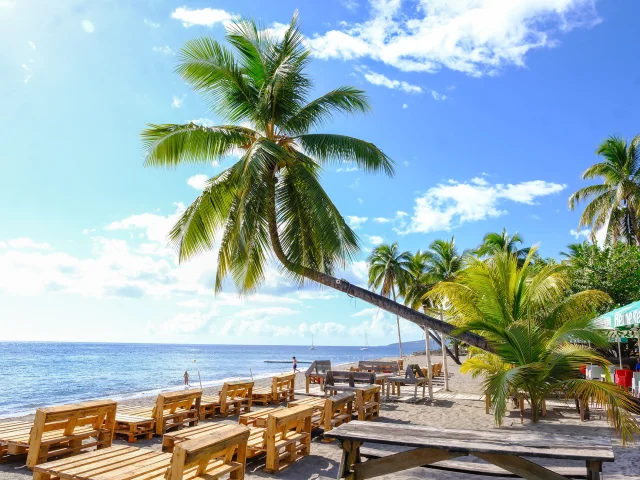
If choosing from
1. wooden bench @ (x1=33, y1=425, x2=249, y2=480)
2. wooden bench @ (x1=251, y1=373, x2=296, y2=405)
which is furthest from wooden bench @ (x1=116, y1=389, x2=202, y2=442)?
wooden bench @ (x1=251, y1=373, x2=296, y2=405)

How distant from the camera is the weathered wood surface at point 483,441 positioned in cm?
372

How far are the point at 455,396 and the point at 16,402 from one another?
26.2 m

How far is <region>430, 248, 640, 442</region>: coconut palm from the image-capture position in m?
8.20

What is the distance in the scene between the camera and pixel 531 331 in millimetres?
9242

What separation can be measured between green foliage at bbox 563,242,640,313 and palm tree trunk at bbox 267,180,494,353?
13278 millimetres

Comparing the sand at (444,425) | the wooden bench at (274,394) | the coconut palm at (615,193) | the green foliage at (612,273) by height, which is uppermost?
the coconut palm at (615,193)

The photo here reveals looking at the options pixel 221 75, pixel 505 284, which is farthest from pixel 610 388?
pixel 221 75

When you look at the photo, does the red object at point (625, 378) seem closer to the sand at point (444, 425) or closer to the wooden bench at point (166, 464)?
the sand at point (444, 425)

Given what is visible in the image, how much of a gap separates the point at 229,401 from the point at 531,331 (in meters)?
6.74

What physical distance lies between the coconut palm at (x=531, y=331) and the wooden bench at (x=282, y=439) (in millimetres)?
3449

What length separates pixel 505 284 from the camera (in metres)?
10.1

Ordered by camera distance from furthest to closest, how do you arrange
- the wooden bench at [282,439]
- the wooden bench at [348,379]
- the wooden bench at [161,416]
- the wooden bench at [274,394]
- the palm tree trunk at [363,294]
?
1. the wooden bench at [274,394]
2. the wooden bench at [348,379]
3. the palm tree trunk at [363,294]
4. the wooden bench at [161,416]
5. the wooden bench at [282,439]

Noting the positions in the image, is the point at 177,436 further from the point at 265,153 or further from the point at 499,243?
the point at 499,243

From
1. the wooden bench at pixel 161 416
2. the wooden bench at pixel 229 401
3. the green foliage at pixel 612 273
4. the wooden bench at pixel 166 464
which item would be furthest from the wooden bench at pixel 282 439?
the green foliage at pixel 612 273
